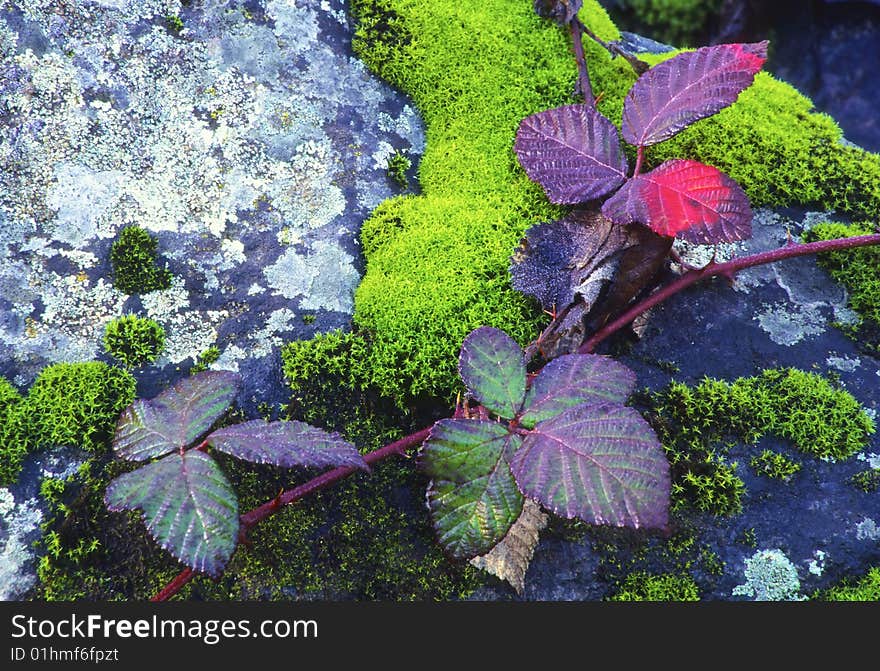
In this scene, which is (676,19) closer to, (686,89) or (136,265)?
(686,89)

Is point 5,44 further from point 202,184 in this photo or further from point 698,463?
point 698,463

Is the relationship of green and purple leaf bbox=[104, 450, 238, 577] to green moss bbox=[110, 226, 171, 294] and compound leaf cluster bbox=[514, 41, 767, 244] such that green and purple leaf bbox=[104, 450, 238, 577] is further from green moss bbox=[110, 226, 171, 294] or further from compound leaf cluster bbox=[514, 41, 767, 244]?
compound leaf cluster bbox=[514, 41, 767, 244]

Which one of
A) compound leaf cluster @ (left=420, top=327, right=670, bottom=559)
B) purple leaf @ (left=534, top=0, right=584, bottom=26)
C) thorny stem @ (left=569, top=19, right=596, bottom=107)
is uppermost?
purple leaf @ (left=534, top=0, right=584, bottom=26)

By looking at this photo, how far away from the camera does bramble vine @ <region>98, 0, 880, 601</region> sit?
62.7 inches

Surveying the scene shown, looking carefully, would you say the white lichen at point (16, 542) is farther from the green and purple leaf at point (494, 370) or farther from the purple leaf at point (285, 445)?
the green and purple leaf at point (494, 370)

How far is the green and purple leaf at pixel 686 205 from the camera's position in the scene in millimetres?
2064

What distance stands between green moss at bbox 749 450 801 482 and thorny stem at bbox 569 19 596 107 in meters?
1.35

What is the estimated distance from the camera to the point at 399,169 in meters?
2.52

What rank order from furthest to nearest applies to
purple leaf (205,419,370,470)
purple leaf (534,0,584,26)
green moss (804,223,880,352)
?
purple leaf (534,0,584,26) < green moss (804,223,880,352) < purple leaf (205,419,370,470)

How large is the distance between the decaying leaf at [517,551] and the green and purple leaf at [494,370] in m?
0.30

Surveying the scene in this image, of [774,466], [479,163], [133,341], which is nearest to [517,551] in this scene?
[774,466]

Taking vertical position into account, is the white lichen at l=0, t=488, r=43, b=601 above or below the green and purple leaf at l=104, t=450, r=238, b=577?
below

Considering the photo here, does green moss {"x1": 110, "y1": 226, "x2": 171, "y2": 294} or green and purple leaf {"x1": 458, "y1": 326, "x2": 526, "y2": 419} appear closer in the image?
green and purple leaf {"x1": 458, "y1": 326, "x2": 526, "y2": 419}

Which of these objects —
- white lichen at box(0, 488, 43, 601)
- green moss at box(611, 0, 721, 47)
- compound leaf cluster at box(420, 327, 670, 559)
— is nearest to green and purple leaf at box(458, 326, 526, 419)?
compound leaf cluster at box(420, 327, 670, 559)
